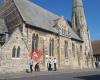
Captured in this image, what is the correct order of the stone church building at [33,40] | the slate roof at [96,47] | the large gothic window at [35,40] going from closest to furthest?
the stone church building at [33,40], the large gothic window at [35,40], the slate roof at [96,47]

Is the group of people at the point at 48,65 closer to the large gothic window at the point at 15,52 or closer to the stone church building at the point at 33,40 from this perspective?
the stone church building at the point at 33,40

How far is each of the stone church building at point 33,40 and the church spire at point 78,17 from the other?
2.90 feet

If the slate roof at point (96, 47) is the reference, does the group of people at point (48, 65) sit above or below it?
below

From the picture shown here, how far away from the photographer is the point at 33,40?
26.4 m

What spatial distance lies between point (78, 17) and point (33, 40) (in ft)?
67.4

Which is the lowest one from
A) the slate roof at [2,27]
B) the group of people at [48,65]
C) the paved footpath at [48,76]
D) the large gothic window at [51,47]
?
the paved footpath at [48,76]

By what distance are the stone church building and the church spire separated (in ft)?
2.90

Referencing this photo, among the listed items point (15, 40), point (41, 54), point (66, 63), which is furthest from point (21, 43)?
point (66, 63)

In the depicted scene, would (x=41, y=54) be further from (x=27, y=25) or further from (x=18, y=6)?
(x=18, y=6)

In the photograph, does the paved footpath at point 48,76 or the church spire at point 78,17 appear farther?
the church spire at point 78,17

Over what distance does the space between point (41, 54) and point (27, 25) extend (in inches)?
203

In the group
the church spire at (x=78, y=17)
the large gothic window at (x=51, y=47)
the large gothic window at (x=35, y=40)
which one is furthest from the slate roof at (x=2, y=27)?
the church spire at (x=78, y=17)

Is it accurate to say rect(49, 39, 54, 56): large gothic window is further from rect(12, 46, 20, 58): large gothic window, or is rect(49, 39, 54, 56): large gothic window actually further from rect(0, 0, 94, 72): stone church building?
rect(12, 46, 20, 58): large gothic window

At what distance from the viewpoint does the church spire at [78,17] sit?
42.7 metres
